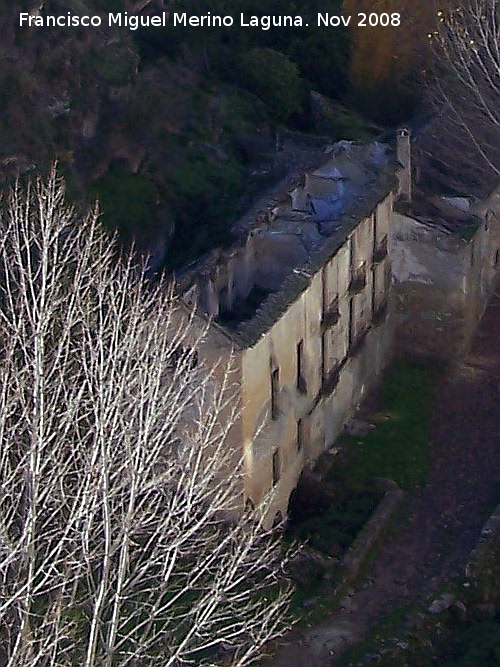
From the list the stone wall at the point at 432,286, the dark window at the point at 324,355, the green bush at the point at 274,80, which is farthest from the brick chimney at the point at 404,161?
the green bush at the point at 274,80

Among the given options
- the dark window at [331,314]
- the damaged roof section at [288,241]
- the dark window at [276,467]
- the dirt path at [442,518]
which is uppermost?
the damaged roof section at [288,241]

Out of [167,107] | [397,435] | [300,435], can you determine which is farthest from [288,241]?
[167,107]

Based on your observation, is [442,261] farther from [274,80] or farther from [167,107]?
[274,80]

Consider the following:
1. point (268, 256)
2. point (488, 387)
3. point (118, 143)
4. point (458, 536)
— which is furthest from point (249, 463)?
point (118, 143)

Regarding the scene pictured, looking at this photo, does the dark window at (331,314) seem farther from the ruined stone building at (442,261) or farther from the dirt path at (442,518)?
the ruined stone building at (442,261)

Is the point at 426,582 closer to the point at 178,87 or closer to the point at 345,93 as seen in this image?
the point at 178,87

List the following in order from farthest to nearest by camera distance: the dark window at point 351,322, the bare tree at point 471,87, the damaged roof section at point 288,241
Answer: the bare tree at point 471,87, the dark window at point 351,322, the damaged roof section at point 288,241
